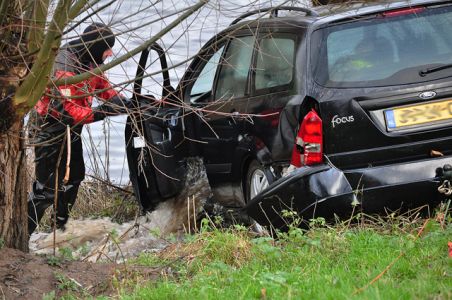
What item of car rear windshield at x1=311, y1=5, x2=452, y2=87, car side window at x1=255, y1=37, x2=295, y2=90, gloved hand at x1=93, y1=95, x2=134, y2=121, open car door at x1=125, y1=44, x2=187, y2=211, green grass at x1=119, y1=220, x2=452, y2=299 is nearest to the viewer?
green grass at x1=119, y1=220, x2=452, y2=299

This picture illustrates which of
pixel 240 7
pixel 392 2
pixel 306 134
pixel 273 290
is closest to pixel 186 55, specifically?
pixel 240 7

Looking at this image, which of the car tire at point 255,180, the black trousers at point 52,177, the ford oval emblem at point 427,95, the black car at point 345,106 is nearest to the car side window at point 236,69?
the black car at point 345,106

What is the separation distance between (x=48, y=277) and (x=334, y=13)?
9.10ft

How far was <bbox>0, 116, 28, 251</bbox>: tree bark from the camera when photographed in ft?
21.7

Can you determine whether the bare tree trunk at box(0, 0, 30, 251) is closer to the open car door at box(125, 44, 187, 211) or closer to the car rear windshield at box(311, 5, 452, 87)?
the open car door at box(125, 44, 187, 211)

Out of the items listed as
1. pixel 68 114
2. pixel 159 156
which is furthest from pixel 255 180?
pixel 68 114

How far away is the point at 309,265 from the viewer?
563cm

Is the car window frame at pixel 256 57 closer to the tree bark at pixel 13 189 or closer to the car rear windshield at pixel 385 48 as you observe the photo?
the car rear windshield at pixel 385 48

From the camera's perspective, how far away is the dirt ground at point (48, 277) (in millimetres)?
6016

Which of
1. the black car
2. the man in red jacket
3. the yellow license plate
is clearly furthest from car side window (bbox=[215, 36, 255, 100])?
the yellow license plate

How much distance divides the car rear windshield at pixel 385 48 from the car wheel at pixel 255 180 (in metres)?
0.96

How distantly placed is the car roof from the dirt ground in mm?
1943

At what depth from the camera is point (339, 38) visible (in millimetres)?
7039

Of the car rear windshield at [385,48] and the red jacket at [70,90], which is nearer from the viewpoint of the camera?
the red jacket at [70,90]
